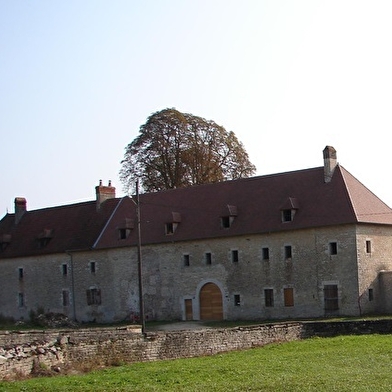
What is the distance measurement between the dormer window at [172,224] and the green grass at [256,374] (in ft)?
71.7

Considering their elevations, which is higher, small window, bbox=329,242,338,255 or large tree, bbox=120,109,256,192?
large tree, bbox=120,109,256,192

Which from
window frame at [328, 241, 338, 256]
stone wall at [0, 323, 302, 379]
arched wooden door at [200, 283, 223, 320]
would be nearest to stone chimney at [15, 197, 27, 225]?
arched wooden door at [200, 283, 223, 320]

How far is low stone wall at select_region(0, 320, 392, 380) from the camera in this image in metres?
21.1

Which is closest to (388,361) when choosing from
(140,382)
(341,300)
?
(140,382)

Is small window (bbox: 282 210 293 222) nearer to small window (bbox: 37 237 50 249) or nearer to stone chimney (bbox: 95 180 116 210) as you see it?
stone chimney (bbox: 95 180 116 210)

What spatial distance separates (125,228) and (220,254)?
7.25 metres

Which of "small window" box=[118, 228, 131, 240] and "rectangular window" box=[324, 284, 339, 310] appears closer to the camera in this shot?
"rectangular window" box=[324, 284, 339, 310]

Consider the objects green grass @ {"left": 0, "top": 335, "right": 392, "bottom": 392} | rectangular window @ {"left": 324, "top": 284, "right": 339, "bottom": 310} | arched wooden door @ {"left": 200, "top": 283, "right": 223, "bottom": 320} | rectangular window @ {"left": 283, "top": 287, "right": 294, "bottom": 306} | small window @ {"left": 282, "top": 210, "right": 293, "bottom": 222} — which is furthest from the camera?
arched wooden door @ {"left": 200, "top": 283, "right": 223, "bottom": 320}

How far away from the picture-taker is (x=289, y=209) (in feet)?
136

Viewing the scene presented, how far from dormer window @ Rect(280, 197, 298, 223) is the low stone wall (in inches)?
512

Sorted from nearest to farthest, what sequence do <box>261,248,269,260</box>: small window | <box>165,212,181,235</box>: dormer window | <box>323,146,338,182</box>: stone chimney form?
<box>323,146,338,182</box>: stone chimney < <box>261,248,269,260</box>: small window < <box>165,212,181,235</box>: dormer window

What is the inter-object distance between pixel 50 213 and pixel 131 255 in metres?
11.3

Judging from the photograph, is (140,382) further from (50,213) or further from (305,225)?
(50,213)

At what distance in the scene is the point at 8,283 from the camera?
5378 centimetres
